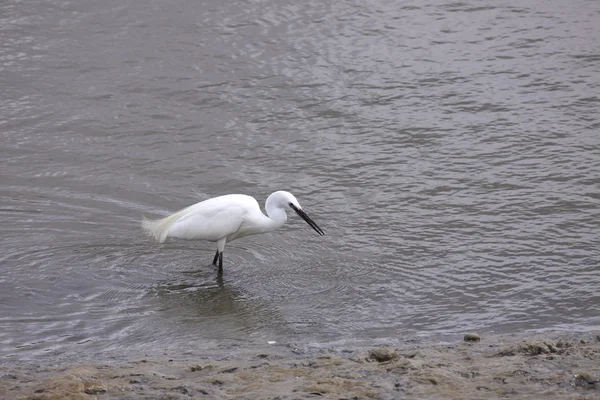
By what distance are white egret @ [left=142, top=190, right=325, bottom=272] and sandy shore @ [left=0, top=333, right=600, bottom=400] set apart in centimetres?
217

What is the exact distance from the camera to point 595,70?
1144 centimetres

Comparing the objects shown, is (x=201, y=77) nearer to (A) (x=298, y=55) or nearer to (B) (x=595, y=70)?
(A) (x=298, y=55)

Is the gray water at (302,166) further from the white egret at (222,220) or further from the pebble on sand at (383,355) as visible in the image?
the pebble on sand at (383,355)

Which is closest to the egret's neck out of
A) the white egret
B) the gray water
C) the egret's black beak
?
the white egret

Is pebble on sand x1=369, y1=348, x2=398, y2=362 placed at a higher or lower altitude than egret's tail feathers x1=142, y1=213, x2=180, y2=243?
higher

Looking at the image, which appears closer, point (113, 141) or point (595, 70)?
point (113, 141)

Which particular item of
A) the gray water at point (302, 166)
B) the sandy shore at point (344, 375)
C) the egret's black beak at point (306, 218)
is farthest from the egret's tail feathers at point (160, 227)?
the sandy shore at point (344, 375)

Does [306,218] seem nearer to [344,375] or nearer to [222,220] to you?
[222,220]

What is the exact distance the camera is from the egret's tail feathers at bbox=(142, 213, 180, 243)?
25.3 feet

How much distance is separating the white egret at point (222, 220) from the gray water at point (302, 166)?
258 millimetres

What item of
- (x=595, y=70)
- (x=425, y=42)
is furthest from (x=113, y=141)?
(x=595, y=70)

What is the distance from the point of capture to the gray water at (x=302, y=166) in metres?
6.67

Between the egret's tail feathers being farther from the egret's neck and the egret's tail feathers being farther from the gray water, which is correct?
the egret's neck

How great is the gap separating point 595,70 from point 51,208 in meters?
6.95
